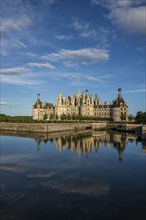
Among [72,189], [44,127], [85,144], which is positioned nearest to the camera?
[72,189]

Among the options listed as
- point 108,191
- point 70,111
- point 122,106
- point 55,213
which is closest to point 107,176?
point 108,191

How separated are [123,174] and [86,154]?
9022mm

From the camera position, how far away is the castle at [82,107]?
9112 centimetres

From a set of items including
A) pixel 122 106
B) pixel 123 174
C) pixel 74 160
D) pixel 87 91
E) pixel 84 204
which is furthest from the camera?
pixel 87 91

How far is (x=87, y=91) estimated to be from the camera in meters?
96.2

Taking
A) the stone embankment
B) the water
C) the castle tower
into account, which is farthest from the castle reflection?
the castle tower

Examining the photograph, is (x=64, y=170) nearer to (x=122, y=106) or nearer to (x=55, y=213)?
(x=55, y=213)

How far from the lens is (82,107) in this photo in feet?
308

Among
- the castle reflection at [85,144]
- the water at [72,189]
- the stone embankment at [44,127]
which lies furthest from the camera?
the stone embankment at [44,127]

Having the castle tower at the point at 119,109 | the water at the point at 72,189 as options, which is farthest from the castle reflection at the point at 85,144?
the castle tower at the point at 119,109

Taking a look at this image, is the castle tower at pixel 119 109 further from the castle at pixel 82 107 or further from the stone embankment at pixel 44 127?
the stone embankment at pixel 44 127

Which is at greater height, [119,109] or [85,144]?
[119,109]

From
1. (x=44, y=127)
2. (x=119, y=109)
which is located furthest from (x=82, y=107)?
(x=44, y=127)

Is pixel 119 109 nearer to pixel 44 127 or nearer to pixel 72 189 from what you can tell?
pixel 44 127
